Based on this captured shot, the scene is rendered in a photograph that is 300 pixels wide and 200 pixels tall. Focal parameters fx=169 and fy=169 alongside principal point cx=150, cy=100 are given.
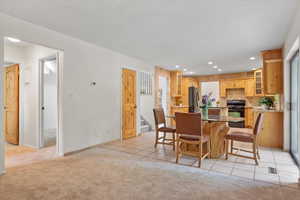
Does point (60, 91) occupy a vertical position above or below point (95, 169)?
above

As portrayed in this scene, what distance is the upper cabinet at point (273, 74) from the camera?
13.5 ft

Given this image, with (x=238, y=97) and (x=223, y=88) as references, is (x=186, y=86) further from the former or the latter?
(x=238, y=97)

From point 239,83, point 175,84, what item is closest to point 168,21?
point 175,84

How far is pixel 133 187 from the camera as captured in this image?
2.28 meters

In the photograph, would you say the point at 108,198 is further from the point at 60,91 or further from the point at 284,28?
the point at 284,28

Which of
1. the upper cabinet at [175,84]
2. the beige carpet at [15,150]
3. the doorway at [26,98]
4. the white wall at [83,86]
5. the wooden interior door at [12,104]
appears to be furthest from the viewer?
the upper cabinet at [175,84]

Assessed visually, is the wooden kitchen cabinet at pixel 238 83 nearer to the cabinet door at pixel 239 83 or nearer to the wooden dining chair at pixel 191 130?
the cabinet door at pixel 239 83

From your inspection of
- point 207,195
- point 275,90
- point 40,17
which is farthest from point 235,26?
point 40,17

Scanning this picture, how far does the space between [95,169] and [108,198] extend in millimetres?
950

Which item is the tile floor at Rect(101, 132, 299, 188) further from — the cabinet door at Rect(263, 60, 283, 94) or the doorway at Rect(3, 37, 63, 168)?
the doorway at Rect(3, 37, 63, 168)

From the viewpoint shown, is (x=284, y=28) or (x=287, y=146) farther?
(x=287, y=146)

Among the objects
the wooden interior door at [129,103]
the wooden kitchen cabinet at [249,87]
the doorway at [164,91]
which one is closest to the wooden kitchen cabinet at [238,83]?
the wooden kitchen cabinet at [249,87]

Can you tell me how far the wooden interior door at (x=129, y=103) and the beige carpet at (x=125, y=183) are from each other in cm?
207

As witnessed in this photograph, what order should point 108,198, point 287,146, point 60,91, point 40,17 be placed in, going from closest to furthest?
point 108,198 → point 40,17 → point 60,91 → point 287,146
